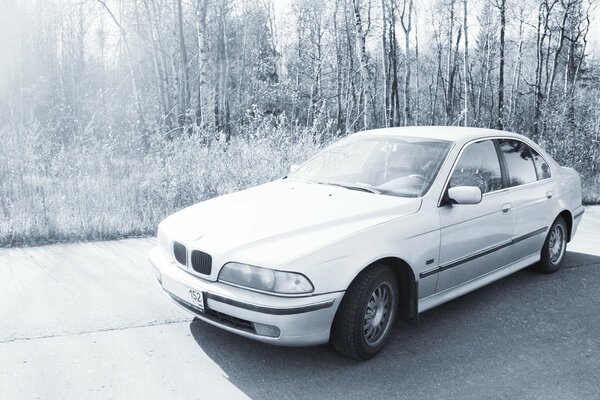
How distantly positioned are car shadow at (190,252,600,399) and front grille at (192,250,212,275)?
0.62m

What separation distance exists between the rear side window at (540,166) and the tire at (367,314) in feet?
8.21

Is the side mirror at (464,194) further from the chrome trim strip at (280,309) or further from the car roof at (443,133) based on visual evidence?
the chrome trim strip at (280,309)

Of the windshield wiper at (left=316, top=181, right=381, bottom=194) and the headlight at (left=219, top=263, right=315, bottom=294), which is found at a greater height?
the windshield wiper at (left=316, top=181, right=381, bottom=194)

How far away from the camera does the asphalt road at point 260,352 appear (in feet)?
10.3

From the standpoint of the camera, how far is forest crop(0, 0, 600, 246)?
805cm

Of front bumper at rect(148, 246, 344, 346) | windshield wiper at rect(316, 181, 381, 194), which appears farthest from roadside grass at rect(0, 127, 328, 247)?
front bumper at rect(148, 246, 344, 346)

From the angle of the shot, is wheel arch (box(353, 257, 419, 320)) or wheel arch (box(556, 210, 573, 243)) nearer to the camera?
wheel arch (box(353, 257, 419, 320))

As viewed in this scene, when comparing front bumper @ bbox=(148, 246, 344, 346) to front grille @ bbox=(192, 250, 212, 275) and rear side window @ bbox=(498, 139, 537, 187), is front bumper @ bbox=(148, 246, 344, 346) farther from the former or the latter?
rear side window @ bbox=(498, 139, 537, 187)

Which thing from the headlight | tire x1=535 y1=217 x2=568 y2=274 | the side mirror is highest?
the side mirror

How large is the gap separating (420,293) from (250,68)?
34.4m

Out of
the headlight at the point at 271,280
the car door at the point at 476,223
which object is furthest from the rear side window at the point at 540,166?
the headlight at the point at 271,280

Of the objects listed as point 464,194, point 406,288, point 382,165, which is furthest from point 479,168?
point 406,288

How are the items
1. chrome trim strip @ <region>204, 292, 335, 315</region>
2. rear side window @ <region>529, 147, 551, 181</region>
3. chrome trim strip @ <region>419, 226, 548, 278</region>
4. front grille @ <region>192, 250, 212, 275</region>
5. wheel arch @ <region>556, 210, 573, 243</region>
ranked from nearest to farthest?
chrome trim strip @ <region>204, 292, 335, 315</region>
front grille @ <region>192, 250, 212, 275</region>
chrome trim strip @ <region>419, 226, 548, 278</region>
rear side window @ <region>529, 147, 551, 181</region>
wheel arch @ <region>556, 210, 573, 243</region>

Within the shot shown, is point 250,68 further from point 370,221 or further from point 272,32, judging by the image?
point 370,221
